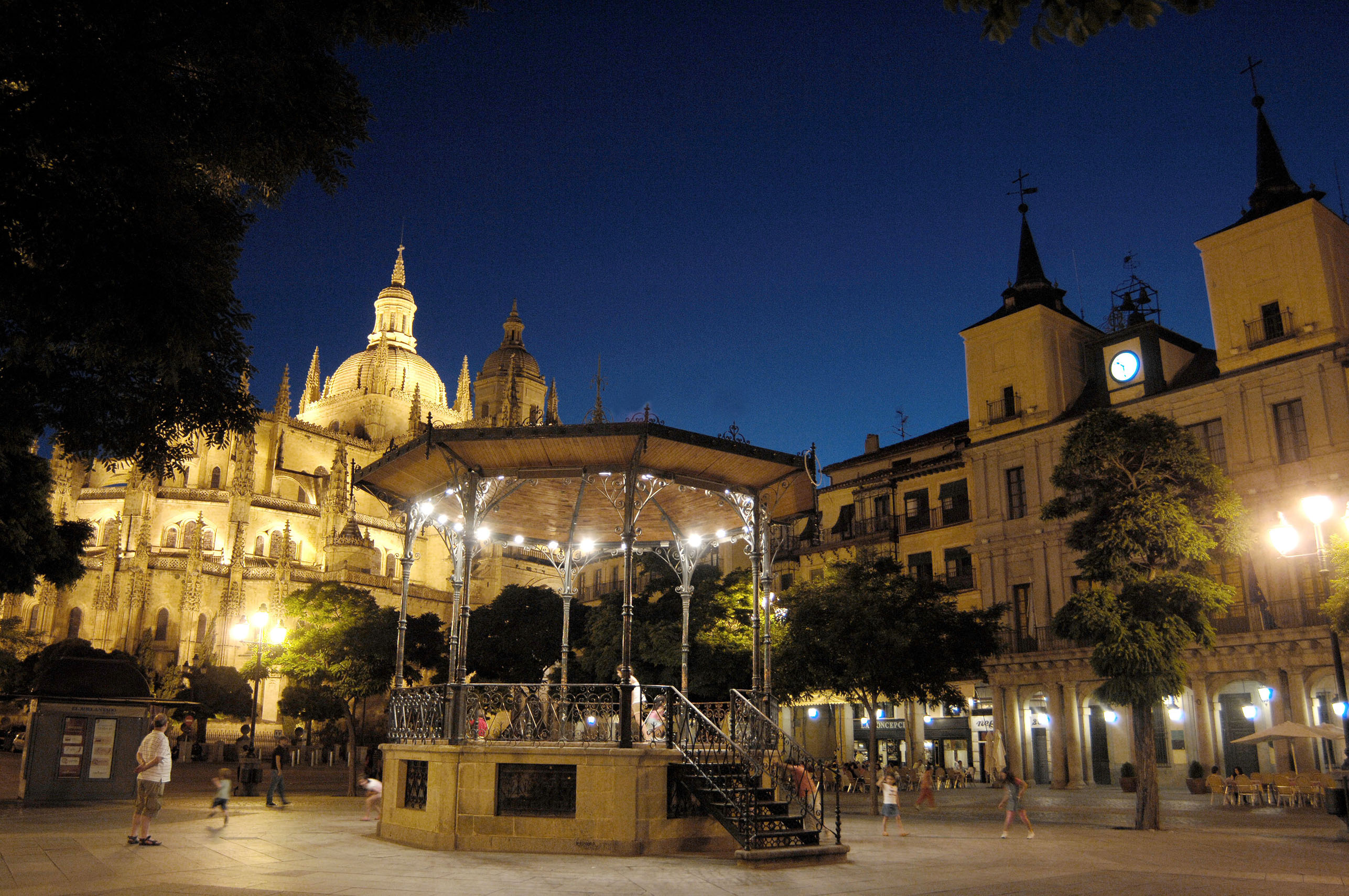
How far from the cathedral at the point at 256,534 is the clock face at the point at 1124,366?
3402 centimetres

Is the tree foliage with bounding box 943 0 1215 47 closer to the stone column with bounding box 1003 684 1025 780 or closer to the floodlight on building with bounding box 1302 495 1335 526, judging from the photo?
the floodlight on building with bounding box 1302 495 1335 526

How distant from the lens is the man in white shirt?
44.3ft

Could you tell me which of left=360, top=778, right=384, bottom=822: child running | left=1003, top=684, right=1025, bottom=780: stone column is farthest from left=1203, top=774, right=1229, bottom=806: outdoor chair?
left=360, top=778, right=384, bottom=822: child running

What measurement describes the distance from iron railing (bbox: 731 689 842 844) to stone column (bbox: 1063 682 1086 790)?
23254mm

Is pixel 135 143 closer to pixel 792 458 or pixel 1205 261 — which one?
pixel 792 458

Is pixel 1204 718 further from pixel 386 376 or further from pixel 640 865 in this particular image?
pixel 386 376

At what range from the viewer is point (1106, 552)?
21.7 metres

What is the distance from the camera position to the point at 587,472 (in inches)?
666

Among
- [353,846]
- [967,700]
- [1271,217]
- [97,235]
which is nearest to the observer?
[97,235]

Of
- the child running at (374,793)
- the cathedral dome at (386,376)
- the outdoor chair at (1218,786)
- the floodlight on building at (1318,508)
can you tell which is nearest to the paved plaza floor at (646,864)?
the child running at (374,793)

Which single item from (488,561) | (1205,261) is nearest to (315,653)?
(1205,261)

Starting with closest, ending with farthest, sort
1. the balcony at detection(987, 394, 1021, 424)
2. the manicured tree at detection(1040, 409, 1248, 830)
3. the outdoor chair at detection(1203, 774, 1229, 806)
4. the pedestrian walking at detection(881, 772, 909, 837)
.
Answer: the pedestrian walking at detection(881, 772, 909, 837) → the manicured tree at detection(1040, 409, 1248, 830) → the outdoor chair at detection(1203, 774, 1229, 806) → the balcony at detection(987, 394, 1021, 424)

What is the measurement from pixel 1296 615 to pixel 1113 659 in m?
13.3

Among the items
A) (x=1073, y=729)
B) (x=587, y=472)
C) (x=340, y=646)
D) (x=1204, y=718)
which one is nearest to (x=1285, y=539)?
(x=587, y=472)
